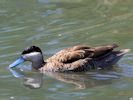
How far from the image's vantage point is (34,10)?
19.2 meters

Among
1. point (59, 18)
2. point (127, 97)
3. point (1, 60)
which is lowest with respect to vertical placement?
point (127, 97)

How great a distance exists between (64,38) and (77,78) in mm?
2670

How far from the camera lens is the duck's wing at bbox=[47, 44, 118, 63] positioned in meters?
13.4

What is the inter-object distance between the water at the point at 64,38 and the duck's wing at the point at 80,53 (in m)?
0.42

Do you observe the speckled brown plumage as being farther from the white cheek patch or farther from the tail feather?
the white cheek patch

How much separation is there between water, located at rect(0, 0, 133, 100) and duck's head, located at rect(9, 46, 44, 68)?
30 centimetres

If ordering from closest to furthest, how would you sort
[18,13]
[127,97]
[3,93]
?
[127,97], [3,93], [18,13]

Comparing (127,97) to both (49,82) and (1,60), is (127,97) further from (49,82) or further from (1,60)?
(1,60)

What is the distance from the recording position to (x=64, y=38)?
1546 cm

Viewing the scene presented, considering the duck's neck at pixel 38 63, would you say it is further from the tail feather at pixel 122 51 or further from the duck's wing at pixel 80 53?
the tail feather at pixel 122 51

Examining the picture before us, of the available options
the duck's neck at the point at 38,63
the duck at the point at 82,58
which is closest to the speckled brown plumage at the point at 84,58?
the duck at the point at 82,58

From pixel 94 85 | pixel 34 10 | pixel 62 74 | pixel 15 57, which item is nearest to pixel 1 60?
pixel 15 57

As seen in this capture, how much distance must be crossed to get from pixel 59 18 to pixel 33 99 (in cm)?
682

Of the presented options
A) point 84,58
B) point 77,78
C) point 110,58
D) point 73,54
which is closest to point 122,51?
point 110,58
